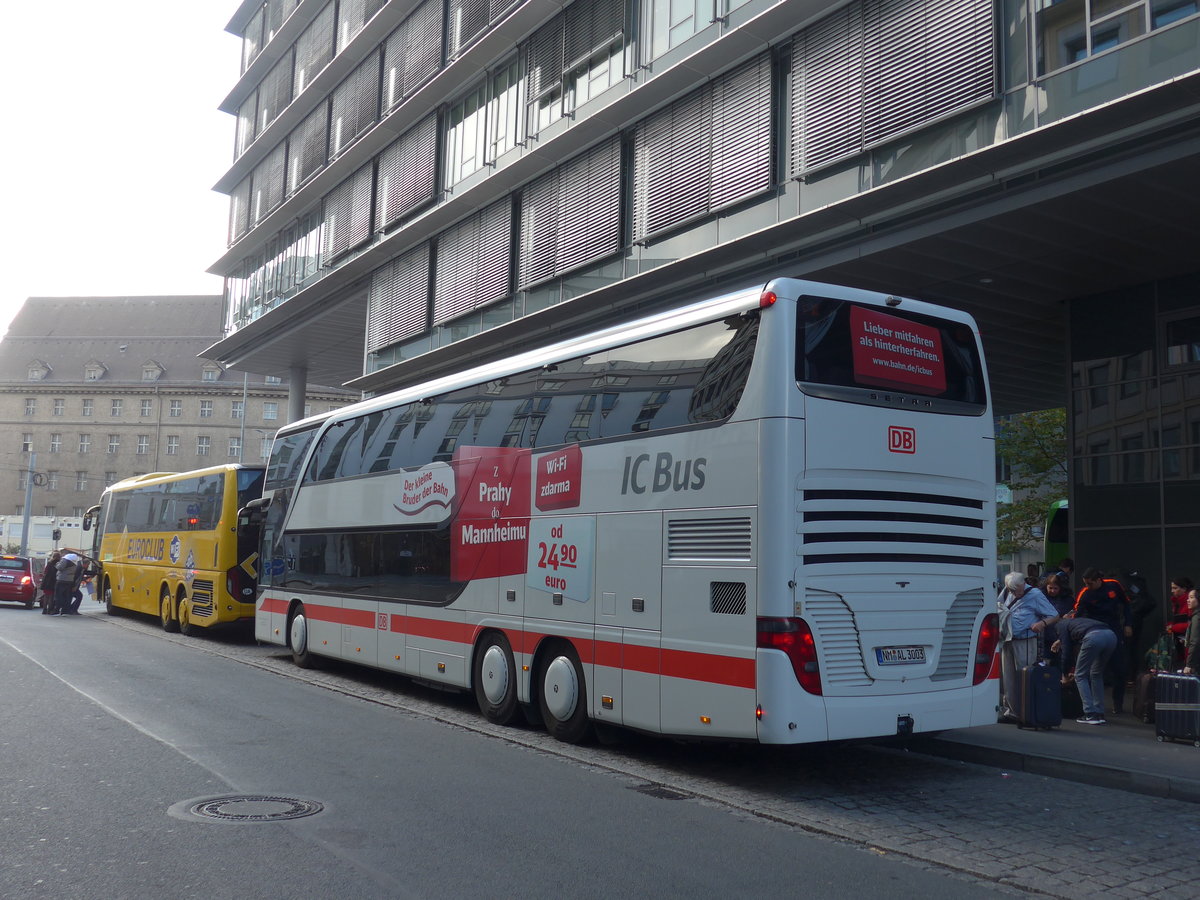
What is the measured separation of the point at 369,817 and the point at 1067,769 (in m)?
5.81

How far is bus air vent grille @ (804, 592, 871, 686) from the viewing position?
841cm

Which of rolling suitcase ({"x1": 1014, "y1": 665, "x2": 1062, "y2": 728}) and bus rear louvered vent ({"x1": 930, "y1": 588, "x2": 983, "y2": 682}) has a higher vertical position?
bus rear louvered vent ({"x1": 930, "y1": 588, "x2": 983, "y2": 682})

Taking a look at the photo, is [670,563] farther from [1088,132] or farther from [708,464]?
[1088,132]

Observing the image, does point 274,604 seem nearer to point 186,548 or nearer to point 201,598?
point 201,598

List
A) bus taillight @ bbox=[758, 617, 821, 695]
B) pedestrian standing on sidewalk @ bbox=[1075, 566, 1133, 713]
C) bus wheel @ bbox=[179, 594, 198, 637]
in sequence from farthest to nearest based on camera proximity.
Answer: bus wheel @ bbox=[179, 594, 198, 637] < pedestrian standing on sidewalk @ bbox=[1075, 566, 1133, 713] < bus taillight @ bbox=[758, 617, 821, 695]

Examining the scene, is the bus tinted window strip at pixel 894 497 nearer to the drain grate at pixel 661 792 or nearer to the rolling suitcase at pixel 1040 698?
the drain grate at pixel 661 792

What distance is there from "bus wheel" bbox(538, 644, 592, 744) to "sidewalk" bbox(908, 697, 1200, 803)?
3086 mm

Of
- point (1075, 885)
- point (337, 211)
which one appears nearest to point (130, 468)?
point (337, 211)

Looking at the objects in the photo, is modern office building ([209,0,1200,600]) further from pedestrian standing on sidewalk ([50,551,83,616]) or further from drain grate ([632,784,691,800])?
pedestrian standing on sidewalk ([50,551,83,616])

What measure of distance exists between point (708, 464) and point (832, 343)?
1341mm

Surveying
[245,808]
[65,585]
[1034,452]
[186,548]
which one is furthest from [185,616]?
[1034,452]

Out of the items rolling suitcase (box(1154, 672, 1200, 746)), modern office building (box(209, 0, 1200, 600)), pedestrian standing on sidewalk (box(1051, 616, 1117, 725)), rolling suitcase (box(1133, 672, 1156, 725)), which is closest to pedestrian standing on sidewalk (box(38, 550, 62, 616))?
modern office building (box(209, 0, 1200, 600))

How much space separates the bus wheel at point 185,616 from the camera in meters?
23.3

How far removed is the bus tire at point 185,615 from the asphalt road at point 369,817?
35.5ft
